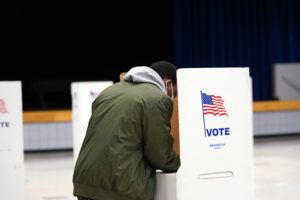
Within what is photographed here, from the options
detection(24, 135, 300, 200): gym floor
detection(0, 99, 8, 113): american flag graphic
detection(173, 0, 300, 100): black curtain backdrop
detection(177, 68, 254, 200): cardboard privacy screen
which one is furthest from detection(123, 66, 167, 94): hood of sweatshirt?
detection(173, 0, 300, 100): black curtain backdrop

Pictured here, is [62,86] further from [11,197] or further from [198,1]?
[11,197]

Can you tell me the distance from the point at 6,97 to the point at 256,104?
8.34m

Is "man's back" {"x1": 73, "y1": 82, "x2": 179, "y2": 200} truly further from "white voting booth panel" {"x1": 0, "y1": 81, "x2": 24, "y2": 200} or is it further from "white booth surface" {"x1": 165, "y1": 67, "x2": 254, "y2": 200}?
"white voting booth panel" {"x1": 0, "y1": 81, "x2": 24, "y2": 200}

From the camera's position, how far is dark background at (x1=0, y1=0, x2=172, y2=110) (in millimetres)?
13773

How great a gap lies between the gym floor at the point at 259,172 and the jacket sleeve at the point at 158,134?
3.43 m

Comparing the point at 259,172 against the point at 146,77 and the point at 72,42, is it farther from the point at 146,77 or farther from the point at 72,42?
the point at 72,42

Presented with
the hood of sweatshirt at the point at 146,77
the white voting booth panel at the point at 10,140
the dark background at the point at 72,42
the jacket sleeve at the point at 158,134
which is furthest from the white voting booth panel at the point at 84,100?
the dark background at the point at 72,42

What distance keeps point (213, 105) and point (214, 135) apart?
0.16 meters

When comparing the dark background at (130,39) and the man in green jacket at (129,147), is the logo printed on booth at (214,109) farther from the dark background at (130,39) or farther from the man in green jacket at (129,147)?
the dark background at (130,39)

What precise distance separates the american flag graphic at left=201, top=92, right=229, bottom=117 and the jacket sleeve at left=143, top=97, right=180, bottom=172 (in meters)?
0.21

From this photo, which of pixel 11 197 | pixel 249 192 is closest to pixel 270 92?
pixel 11 197

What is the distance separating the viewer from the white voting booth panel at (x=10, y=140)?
4609 mm

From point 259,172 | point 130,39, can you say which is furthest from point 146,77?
point 130,39

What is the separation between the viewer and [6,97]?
4633mm
